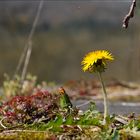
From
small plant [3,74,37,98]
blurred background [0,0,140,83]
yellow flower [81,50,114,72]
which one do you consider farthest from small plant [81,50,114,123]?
blurred background [0,0,140,83]

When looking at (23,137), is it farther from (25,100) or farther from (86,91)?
(86,91)

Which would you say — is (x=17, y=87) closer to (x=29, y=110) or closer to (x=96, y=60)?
(x=29, y=110)

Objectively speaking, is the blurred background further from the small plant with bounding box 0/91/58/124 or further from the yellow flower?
the yellow flower

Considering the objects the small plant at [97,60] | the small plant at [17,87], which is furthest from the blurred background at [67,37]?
the small plant at [97,60]

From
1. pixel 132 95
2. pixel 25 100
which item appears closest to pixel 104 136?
pixel 25 100

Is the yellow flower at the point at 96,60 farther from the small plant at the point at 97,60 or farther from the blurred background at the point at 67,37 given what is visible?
the blurred background at the point at 67,37

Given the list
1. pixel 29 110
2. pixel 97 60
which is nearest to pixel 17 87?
pixel 29 110
